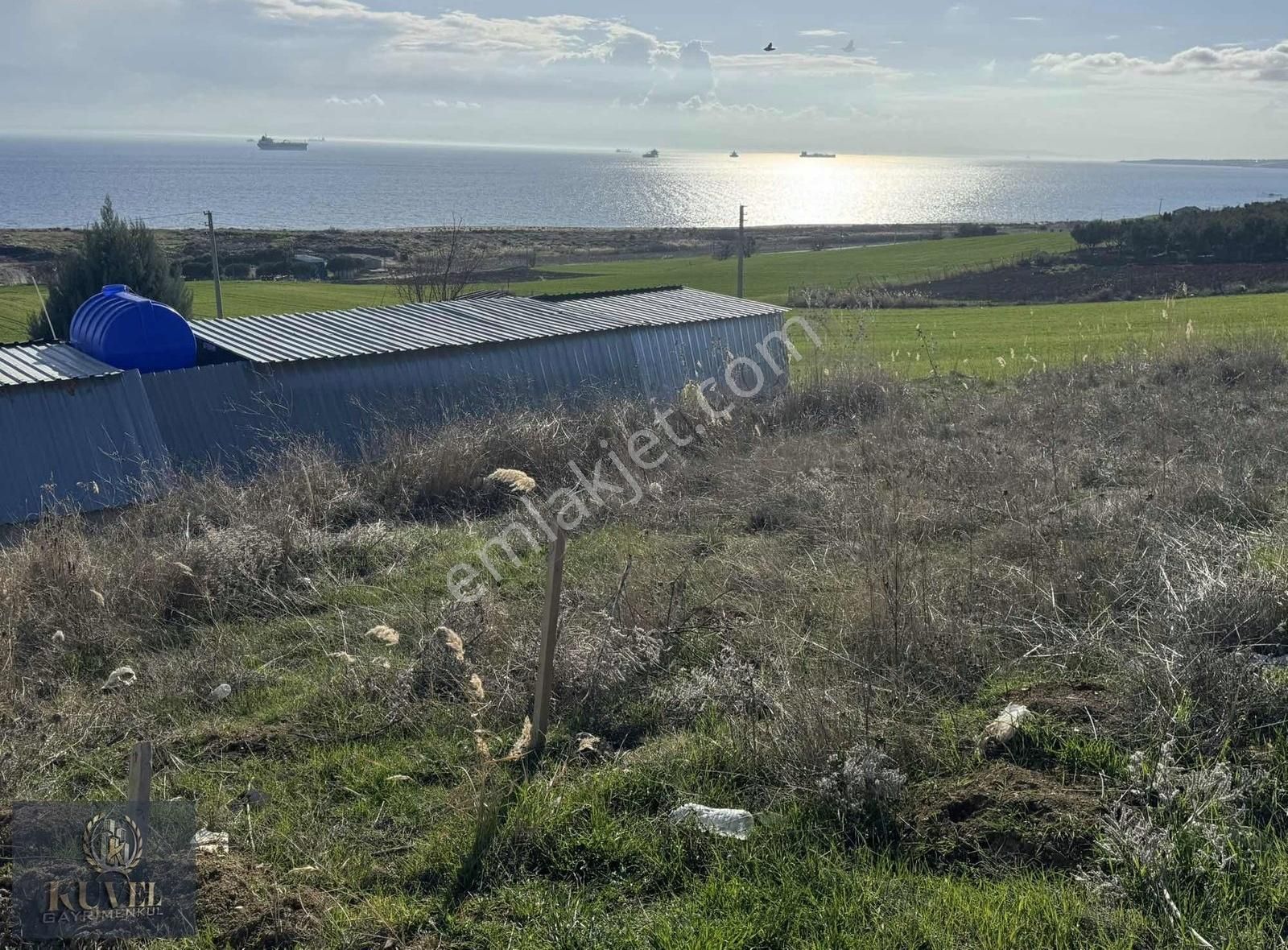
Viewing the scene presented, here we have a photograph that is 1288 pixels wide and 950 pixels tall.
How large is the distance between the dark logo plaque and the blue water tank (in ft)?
36.9

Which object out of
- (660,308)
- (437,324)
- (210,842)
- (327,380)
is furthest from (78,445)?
(660,308)

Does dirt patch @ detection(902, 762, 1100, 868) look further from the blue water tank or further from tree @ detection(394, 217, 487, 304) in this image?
tree @ detection(394, 217, 487, 304)

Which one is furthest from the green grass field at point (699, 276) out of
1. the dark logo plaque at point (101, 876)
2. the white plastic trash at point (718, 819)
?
the white plastic trash at point (718, 819)

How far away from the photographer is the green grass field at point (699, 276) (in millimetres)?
39750

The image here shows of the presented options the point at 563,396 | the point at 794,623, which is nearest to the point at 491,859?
the point at 794,623

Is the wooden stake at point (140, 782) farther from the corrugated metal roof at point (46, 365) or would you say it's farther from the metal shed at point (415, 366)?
the corrugated metal roof at point (46, 365)

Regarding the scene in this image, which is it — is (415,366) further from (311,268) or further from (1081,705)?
(311,268)

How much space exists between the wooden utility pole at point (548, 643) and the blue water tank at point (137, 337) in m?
11.1

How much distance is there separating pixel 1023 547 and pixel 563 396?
956 centimetres

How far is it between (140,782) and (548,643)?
2129 mm

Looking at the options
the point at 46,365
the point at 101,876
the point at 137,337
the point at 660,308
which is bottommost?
the point at 101,876

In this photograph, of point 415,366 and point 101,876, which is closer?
point 101,876

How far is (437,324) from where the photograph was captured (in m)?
17.4

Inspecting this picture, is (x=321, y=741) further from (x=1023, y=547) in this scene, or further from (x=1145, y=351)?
(x=1145, y=351)
